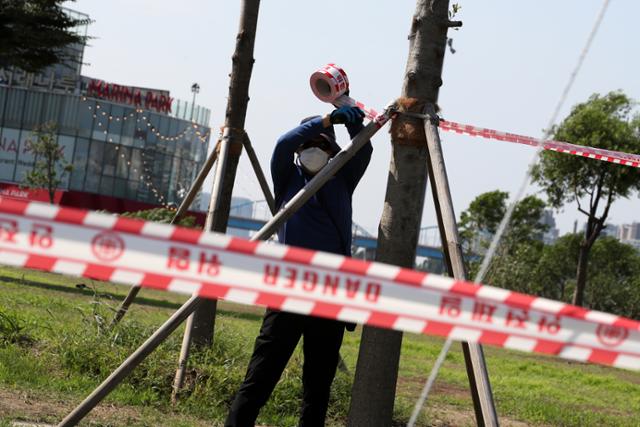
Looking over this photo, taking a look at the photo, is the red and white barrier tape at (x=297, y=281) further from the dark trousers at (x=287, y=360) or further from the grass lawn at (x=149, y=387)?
the grass lawn at (x=149, y=387)

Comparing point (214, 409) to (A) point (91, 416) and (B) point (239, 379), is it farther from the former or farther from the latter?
(A) point (91, 416)

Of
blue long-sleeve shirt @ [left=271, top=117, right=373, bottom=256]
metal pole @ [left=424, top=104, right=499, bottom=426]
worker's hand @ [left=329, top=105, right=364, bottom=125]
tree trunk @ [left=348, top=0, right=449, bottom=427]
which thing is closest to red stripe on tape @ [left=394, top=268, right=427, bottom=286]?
metal pole @ [left=424, top=104, right=499, bottom=426]

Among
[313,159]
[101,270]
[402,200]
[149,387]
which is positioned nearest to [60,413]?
[149,387]

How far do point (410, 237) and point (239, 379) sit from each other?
79.5 inches

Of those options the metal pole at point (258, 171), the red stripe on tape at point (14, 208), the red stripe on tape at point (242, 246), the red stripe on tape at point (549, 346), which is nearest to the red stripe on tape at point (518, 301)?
the red stripe on tape at point (549, 346)

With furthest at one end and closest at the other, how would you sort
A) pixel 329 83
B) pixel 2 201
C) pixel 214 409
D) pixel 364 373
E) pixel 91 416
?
pixel 214 409
pixel 91 416
pixel 329 83
pixel 364 373
pixel 2 201

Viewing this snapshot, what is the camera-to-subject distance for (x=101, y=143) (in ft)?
201

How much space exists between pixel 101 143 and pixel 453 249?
58751 millimetres

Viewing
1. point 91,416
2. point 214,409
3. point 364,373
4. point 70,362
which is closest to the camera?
point 364,373

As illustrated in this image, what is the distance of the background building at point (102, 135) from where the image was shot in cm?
6131

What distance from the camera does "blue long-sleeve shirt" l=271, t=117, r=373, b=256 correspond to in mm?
4688

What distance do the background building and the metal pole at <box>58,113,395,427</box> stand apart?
5624cm

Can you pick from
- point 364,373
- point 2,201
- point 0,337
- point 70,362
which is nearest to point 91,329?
A: point 70,362

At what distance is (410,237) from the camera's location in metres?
4.86
